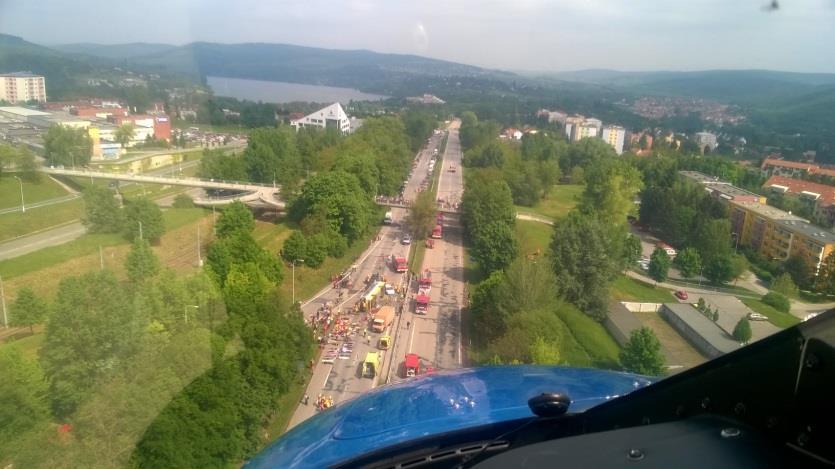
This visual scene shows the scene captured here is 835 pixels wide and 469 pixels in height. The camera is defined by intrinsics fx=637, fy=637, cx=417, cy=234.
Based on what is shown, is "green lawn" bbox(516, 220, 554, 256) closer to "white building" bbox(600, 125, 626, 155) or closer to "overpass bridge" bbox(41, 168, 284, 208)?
"overpass bridge" bbox(41, 168, 284, 208)

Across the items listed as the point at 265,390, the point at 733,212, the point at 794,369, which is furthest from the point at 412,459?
the point at 733,212

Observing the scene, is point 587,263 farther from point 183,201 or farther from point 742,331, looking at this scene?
point 183,201

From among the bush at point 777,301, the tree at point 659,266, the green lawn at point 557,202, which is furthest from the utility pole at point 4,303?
the green lawn at point 557,202

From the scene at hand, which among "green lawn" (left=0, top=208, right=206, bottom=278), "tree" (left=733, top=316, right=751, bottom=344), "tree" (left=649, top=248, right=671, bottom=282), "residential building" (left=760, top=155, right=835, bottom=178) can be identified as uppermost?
"residential building" (left=760, top=155, right=835, bottom=178)

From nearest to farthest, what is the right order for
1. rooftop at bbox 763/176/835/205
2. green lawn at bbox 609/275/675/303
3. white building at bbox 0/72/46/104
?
white building at bbox 0/72/46/104 → green lawn at bbox 609/275/675/303 → rooftop at bbox 763/176/835/205

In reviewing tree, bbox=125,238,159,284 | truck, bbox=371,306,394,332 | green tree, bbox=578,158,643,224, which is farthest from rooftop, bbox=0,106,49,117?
green tree, bbox=578,158,643,224

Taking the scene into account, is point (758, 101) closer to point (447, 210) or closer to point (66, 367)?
point (447, 210)
